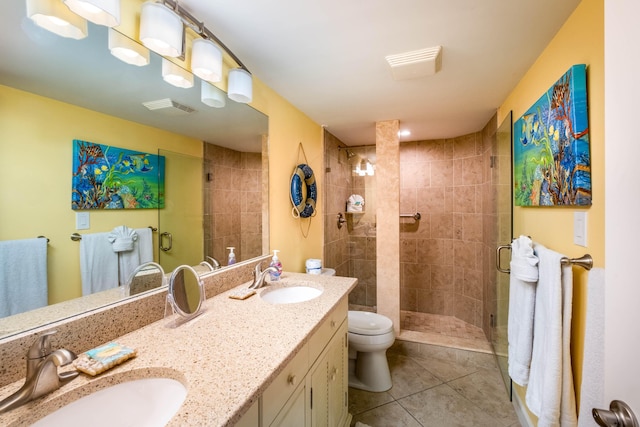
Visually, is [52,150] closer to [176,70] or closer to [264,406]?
[176,70]

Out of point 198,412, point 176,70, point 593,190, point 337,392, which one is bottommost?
point 337,392

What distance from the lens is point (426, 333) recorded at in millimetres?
2719

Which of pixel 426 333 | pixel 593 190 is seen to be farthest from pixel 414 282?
pixel 593 190

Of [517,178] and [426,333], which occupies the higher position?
[517,178]

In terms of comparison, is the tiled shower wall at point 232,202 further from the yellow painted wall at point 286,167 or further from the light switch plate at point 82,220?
the light switch plate at point 82,220

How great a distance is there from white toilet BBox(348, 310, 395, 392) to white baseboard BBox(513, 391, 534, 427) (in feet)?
2.71

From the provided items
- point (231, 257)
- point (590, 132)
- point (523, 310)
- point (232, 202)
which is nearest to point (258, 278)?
point (231, 257)

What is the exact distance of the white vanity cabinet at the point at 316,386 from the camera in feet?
2.89

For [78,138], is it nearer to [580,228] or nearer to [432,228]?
[580,228]

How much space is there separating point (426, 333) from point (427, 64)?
246 centimetres

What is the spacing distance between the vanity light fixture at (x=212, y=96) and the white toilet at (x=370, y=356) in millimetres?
1824

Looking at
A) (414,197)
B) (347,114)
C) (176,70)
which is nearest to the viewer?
(176,70)

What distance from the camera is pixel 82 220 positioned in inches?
35.0

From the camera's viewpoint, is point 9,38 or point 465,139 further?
point 465,139
